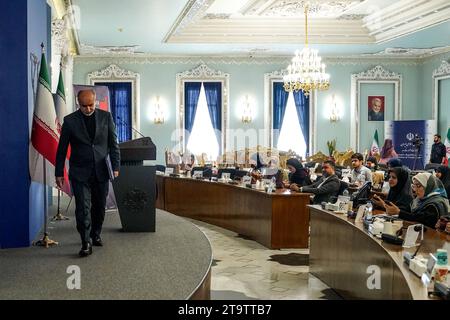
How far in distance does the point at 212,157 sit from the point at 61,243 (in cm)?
1214

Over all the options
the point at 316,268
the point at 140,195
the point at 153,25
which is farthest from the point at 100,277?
the point at 153,25

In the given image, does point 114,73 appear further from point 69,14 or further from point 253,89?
point 69,14

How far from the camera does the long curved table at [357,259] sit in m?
3.55

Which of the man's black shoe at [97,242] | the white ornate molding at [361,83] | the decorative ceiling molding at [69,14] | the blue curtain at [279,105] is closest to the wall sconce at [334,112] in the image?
the white ornate molding at [361,83]

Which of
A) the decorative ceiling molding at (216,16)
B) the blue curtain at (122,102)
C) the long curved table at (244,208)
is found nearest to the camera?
the long curved table at (244,208)

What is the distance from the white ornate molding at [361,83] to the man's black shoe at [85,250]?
44.9 ft

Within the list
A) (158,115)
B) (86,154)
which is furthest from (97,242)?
(158,115)

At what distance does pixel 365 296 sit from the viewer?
468 centimetres

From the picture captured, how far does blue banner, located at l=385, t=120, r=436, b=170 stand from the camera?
1645 centimetres

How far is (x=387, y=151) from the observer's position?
661 inches

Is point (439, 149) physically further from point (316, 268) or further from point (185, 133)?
point (316, 268)

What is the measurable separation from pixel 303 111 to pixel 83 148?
13033 mm

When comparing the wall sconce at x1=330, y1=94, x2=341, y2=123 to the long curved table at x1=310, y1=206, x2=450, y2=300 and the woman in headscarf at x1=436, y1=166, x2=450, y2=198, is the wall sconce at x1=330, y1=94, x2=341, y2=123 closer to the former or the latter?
the woman in headscarf at x1=436, y1=166, x2=450, y2=198

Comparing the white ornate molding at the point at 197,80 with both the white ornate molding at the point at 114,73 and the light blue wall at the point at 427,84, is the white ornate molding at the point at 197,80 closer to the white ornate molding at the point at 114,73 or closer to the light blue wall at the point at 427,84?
the white ornate molding at the point at 114,73
